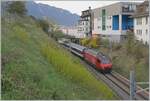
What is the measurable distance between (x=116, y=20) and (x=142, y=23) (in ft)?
26.4

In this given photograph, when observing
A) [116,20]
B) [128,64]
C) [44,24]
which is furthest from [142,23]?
[44,24]

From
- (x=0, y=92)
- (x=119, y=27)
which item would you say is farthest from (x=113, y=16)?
(x=0, y=92)

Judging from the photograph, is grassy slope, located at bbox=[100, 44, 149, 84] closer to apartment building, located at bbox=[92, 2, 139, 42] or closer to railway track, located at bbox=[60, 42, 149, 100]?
railway track, located at bbox=[60, 42, 149, 100]

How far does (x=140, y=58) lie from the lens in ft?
80.6

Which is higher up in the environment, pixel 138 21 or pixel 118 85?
pixel 138 21

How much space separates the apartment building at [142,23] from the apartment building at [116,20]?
11.1 ft

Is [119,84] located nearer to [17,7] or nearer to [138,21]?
[17,7]

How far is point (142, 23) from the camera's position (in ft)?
94.2

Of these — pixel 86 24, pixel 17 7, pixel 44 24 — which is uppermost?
pixel 17 7

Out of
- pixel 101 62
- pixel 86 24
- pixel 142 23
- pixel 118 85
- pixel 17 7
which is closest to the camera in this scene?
pixel 118 85

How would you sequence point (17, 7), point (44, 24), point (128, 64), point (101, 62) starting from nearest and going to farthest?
point (101, 62) → point (128, 64) → point (17, 7) → point (44, 24)

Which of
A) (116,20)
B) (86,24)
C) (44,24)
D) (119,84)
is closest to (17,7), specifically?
(119,84)

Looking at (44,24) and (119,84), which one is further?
(44,24)

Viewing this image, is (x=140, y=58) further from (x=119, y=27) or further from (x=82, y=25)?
(x=82, y=25)
